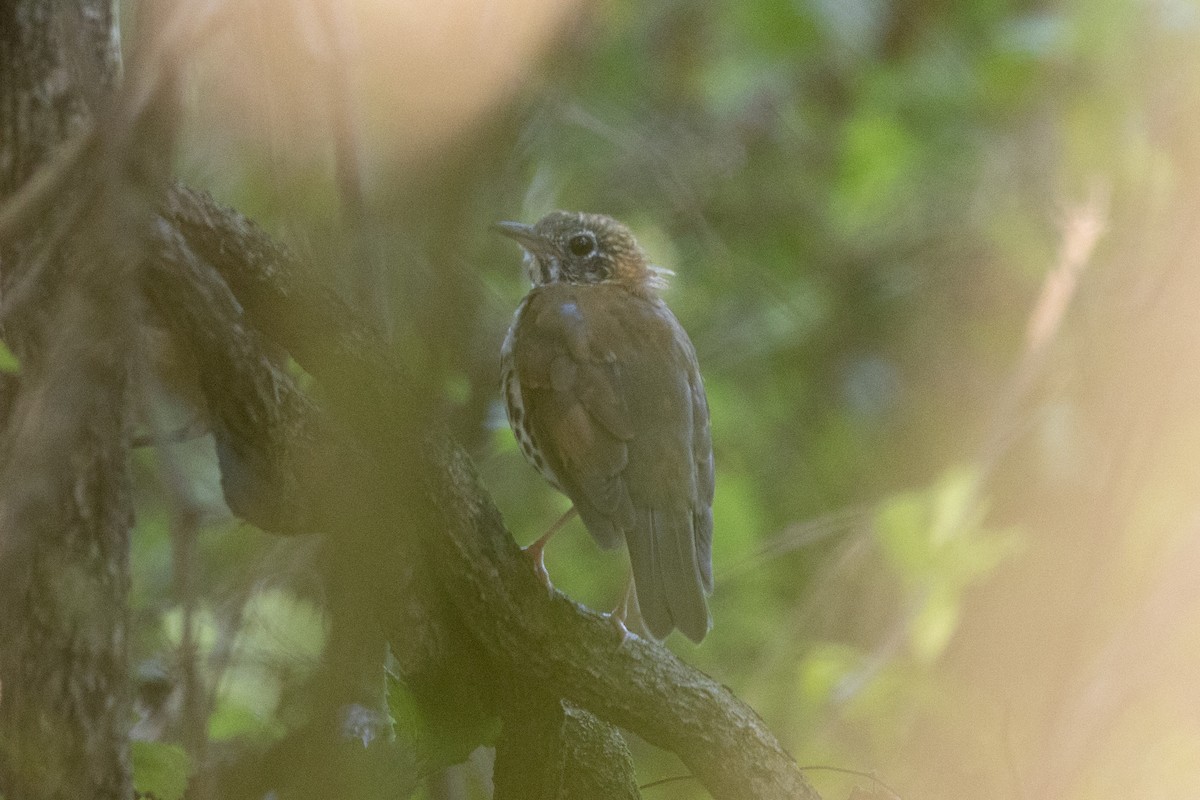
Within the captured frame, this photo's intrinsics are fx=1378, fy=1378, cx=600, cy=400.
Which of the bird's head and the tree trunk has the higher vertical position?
the tree trunk

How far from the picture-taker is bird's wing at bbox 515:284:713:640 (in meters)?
3.67

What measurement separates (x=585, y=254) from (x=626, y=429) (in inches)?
48.2

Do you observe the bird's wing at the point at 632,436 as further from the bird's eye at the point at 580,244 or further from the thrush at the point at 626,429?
the bird's eye at the point at 580,244

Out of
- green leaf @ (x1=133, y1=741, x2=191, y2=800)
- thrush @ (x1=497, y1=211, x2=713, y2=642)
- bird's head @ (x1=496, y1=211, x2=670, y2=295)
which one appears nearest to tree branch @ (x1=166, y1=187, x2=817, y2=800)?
thrush @ (x1=497, y1=211, x2=713, y2=642)

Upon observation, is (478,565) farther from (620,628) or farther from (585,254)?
(585,254)

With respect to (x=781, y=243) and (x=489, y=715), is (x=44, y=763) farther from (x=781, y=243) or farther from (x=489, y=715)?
(x=781, y=243)

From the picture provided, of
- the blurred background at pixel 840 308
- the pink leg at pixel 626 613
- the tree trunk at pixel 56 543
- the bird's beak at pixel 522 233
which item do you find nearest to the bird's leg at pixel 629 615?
the pink leg at pixel 626 613

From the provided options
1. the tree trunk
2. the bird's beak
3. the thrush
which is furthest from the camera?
the bird's beak

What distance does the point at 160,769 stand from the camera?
8.86 feet

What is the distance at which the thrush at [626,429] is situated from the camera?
12.0 feet

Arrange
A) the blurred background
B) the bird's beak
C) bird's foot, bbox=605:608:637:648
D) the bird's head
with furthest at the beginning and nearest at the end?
the bird's head
the bird's beak
the blurred background
bird's foot, bbox=605:608:637:648

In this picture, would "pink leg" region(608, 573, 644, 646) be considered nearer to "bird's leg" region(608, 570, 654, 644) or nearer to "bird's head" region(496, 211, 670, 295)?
"bird's leg" region(608, 570, 654, 644)

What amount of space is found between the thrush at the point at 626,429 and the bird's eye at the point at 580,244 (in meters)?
0.57

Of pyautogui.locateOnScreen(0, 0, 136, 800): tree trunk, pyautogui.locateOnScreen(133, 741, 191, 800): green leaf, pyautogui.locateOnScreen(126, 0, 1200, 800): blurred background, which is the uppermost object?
pyautogui.locateOnScreen(0, 0, 136, 800): tree trunk
